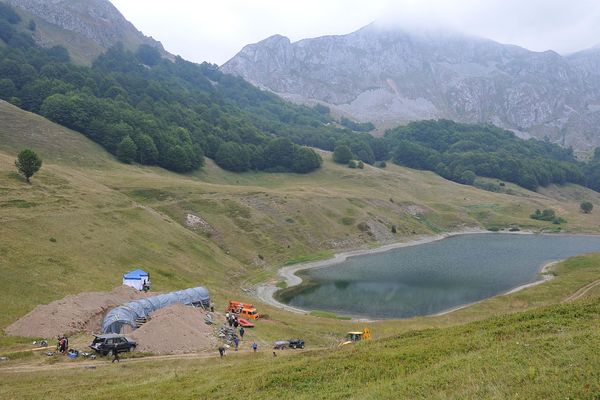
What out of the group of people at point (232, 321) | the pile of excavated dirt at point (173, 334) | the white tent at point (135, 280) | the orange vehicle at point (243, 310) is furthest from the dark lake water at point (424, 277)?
the pile of excavated dirt at point (173, 334)

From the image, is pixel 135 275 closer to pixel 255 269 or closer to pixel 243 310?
pixel 243 310

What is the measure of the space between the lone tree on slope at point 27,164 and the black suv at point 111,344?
57.5m

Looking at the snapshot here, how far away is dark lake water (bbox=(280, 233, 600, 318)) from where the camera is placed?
83.8 metres

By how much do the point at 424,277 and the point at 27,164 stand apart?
85799mm

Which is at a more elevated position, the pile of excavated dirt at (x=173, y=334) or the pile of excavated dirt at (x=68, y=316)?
Result: the pile of excavated dirt at (x=68, y=316)

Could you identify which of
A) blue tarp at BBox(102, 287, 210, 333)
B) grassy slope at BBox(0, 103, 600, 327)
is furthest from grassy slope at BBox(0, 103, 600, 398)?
blue tarp at BBox(102, 287, 210, 333)

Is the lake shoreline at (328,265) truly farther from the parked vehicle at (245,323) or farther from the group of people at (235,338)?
the group of people at (235,338)

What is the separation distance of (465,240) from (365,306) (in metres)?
90.9

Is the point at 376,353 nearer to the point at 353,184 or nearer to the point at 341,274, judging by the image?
the point at 341,274

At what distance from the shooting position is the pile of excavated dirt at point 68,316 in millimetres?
43875

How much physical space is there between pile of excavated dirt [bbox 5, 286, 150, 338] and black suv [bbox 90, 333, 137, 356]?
21.0 feet

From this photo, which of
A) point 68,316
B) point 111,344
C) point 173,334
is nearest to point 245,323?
point 173,334

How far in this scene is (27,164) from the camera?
278 feet

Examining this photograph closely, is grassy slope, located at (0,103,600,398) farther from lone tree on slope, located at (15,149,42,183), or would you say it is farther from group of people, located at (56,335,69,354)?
group of people, located at (56,335,69,354)
